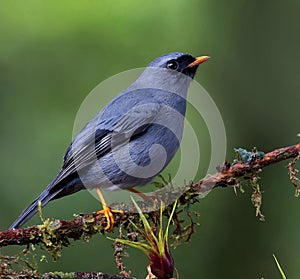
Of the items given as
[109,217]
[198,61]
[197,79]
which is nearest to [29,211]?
[109,217]

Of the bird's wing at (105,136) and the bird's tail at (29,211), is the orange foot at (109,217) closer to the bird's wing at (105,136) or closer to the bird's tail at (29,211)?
the bird's tail at (29,211)

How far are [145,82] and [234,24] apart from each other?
301 cm

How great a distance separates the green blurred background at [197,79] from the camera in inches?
268

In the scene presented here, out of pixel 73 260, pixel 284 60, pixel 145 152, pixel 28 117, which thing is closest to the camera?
pixel 145 152

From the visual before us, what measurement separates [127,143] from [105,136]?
0.20 metres

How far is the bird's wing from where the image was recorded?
4.75 meters

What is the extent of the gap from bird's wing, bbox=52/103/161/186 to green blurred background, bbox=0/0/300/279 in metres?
1.72

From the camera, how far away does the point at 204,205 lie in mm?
7016

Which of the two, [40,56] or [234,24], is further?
[234,24]

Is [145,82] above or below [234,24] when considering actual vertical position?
below

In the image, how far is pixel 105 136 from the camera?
16.4ft

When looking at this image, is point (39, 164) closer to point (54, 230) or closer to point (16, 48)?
point (16, 48)

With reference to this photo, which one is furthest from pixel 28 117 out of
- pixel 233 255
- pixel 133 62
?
pixel 233 255

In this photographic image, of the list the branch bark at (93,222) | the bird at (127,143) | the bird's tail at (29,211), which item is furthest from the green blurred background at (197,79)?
the branch bark at (93,222)
